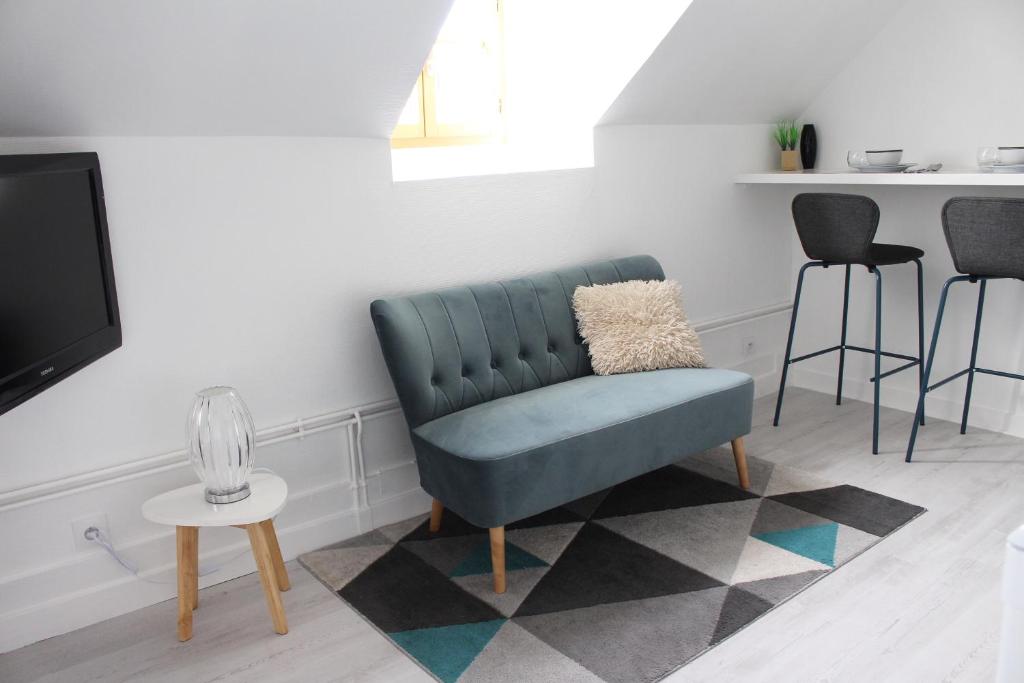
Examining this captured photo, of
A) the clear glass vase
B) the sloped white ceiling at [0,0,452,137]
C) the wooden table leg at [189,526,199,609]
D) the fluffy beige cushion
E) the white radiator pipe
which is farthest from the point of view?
the fluffy beige cushion

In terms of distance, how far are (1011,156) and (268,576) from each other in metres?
2.89

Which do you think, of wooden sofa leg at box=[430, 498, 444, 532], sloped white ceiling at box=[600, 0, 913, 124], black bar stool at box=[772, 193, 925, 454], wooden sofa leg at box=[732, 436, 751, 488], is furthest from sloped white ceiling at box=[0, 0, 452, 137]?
black bar stool at box=[772, 193, 925, 454]

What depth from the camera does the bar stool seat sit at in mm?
3465

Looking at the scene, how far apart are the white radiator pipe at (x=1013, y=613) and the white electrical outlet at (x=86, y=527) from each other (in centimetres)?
220

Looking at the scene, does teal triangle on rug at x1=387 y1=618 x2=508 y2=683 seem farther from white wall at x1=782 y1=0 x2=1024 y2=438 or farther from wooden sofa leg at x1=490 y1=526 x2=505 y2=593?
Answer: white wall at x1=782 y1=0 x2=1024 y2=438

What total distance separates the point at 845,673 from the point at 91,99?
2.33 m

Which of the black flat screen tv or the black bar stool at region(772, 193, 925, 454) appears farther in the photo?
the black bar stool at region(772, 193, 925, 454)

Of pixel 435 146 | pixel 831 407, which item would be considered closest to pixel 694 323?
pixel 831 407

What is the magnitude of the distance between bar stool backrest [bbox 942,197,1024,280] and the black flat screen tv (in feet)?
9.00

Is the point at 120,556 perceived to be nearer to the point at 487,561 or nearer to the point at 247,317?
the point at 247,317

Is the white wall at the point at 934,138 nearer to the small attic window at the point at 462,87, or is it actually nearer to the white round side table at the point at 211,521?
the small attic window at the point at 462,87

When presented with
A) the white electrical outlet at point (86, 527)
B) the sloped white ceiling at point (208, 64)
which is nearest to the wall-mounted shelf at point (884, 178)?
the sloped white ceiling at point (208, 64)

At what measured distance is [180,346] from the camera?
99.6 inches

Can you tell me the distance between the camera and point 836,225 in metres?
3.46
